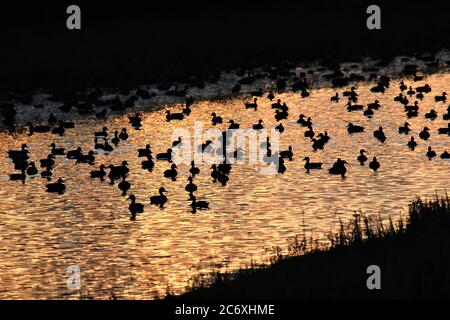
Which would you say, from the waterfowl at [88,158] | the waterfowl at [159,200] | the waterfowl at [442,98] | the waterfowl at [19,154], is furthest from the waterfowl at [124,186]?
the waterfowl at [442,98]

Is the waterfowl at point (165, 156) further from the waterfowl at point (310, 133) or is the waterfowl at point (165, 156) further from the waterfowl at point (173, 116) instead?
the waterfowl at point (173, 116)

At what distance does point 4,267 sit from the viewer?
27500mm

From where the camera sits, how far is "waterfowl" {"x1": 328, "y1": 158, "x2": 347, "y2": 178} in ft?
123

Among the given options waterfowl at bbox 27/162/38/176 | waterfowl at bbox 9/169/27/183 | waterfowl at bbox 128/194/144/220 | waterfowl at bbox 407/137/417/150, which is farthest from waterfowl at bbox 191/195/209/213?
waterfowl at bbox 407/137/417/150

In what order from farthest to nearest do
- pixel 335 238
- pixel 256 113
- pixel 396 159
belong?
pixel 256 113, pixel 396 159, pixel 335 238

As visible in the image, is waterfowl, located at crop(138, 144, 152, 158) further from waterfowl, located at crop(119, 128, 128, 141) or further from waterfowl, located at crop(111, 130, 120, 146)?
waterfowl, located at crop(119, 128, 128, 141)

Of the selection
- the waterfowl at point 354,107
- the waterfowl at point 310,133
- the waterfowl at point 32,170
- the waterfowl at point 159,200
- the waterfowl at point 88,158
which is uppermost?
the waterfowl at point 354,107

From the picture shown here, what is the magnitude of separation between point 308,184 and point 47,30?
49203mm

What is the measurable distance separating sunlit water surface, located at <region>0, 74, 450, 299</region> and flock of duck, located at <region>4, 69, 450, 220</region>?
1.04 ft

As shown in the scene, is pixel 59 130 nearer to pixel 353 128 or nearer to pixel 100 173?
pixel 100 173

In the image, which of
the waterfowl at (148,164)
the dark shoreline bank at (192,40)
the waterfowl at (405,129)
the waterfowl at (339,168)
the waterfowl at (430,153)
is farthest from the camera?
the dark shoreline bank at (192,40)

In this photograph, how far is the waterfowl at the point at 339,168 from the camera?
37594 mm
